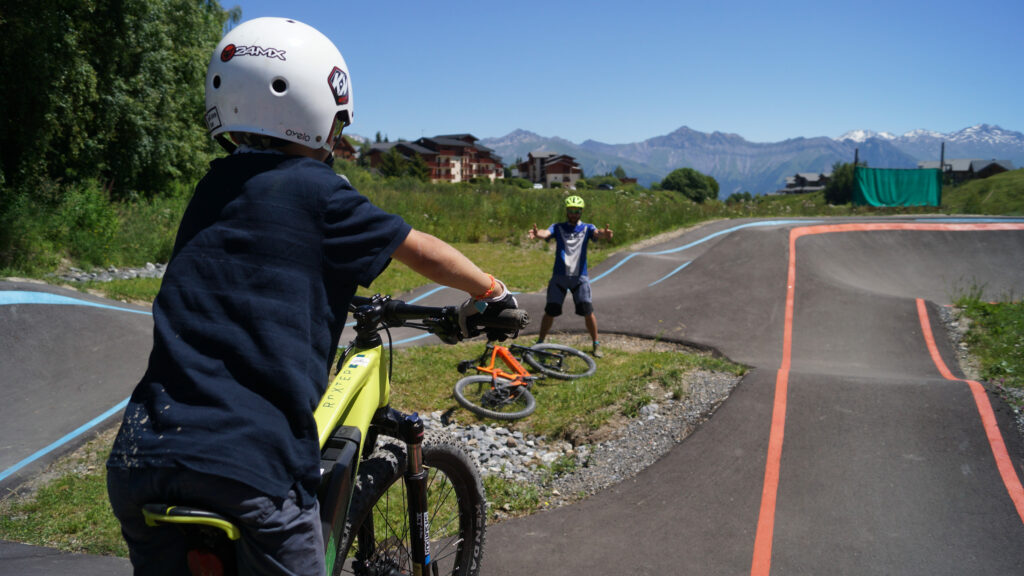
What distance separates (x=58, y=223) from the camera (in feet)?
43.5

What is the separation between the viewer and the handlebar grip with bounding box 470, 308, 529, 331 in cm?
219

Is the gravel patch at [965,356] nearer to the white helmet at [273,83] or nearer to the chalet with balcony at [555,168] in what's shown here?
the white helmet at [273,83]

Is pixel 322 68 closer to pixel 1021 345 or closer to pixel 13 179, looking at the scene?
pixel 1021 345

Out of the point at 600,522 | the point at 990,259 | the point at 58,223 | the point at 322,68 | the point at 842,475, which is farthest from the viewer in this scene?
the point at 990,259

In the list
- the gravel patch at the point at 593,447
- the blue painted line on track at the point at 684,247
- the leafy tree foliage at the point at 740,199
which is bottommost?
the gravel patch at the point at 593,447

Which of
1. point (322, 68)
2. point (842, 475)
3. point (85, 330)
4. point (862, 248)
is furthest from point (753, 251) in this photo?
point (322, 68)

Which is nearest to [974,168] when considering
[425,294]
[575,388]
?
[425,294]

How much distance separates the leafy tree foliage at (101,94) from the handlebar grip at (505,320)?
14.7 m

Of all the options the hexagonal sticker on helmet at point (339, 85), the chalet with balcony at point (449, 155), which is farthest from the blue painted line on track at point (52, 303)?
the chalet with balcony at point (449, 155)

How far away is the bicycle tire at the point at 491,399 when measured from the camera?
266 inches

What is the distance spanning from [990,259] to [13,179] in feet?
75.8

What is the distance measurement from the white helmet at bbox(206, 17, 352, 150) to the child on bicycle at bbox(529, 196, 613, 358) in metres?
6.97

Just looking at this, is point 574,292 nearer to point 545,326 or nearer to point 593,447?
point 545,326

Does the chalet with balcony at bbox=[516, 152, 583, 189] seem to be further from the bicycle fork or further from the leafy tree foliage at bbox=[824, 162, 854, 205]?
the bicycle fork
